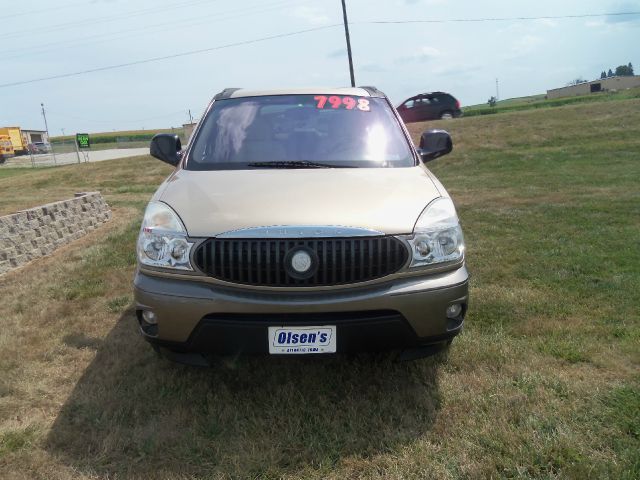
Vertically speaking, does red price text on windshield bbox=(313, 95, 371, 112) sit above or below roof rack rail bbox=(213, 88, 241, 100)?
below

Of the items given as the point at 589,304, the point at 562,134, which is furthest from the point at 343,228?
the point at 562,134

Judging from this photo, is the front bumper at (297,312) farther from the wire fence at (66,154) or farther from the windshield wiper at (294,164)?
the wire fence at (66,154)

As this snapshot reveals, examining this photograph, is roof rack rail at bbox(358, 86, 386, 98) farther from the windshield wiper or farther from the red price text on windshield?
the windshield wiper

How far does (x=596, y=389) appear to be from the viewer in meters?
2.83

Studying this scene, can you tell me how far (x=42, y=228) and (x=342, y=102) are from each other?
16.8 feet

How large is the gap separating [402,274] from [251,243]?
757mm

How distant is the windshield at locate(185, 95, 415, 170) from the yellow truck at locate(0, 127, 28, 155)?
49.8m

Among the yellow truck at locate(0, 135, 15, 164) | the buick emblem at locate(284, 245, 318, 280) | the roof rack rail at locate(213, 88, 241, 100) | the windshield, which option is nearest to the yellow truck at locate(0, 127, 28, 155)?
the yellow truck at locate(0, 135, 15, 164)

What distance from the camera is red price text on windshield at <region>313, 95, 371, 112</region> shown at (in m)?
3.91

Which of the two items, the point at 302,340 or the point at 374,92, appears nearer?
the point at 302,340

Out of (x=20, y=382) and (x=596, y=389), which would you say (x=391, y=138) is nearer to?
(x=596, y=389)

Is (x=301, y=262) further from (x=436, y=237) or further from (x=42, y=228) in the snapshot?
(x=42, y=228)

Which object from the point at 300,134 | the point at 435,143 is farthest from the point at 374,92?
the point at 300,134

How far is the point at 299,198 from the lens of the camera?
2.73m
